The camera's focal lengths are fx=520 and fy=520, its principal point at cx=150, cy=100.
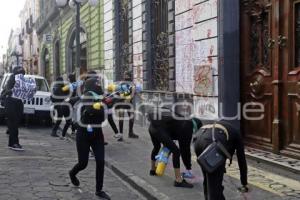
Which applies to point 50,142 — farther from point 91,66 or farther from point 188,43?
point 91,66

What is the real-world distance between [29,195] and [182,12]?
7.14 meters

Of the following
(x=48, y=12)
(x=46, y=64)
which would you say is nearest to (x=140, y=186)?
(x=48, y=12)

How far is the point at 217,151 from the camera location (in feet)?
16.0

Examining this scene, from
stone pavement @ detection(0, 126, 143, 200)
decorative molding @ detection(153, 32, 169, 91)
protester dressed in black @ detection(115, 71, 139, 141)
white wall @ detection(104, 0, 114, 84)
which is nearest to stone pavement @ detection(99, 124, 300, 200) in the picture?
stone pavement @ detection(0, 126, 143, 200)

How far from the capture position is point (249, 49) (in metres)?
10.0

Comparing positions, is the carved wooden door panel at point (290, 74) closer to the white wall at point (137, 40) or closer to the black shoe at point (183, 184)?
the black shoe at point (183, 184)

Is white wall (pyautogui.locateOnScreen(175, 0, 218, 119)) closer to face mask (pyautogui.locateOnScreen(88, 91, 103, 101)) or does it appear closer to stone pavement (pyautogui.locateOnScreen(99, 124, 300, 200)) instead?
stone pavement (pyautogui.locateOnScreen(99, 124, 300, 200))

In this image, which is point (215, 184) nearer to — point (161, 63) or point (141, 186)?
point (141, 186)

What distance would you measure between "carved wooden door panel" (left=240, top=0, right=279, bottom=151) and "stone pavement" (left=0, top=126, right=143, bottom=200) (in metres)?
2.93

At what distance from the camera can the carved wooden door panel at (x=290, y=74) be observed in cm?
866

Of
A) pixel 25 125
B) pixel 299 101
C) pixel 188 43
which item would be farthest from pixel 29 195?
pixel 25 125

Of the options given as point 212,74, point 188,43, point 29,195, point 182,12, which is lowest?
point 29,195

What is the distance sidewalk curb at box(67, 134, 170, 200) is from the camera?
6.99m

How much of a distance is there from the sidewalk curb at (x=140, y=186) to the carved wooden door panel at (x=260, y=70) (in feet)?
8.96
